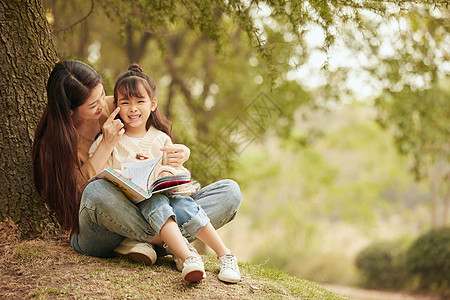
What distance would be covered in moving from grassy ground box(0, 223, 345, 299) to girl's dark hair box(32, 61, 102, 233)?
0.77ft

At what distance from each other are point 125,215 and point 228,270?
627mm

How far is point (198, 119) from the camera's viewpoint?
898cm

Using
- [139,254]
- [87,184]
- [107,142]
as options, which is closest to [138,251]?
[139,254]

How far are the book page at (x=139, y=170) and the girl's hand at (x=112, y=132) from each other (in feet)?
0.64

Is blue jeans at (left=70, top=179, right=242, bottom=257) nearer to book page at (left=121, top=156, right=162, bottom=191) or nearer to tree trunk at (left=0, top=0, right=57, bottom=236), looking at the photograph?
book page at (left=121, top=156, right=162, bottom=191)

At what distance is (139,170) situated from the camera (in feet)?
7.72

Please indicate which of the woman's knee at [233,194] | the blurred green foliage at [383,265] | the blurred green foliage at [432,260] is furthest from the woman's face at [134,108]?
the blurred green foliage at [383,265]

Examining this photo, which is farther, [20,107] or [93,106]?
[20,107]

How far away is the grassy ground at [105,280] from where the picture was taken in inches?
84.2

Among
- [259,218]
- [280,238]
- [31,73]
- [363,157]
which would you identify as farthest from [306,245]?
[31,73]

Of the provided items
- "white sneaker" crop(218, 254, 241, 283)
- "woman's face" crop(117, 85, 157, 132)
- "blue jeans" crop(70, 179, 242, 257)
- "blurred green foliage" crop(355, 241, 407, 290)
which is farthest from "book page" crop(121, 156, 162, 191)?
"blurred green foliage" crop(355, 241, 407, 290)

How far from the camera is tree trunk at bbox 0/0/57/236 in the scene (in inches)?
109

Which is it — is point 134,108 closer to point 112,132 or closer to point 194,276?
point 112,132

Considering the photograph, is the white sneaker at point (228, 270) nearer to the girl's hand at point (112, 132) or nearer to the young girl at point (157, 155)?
the young girl at point (157, 155)
